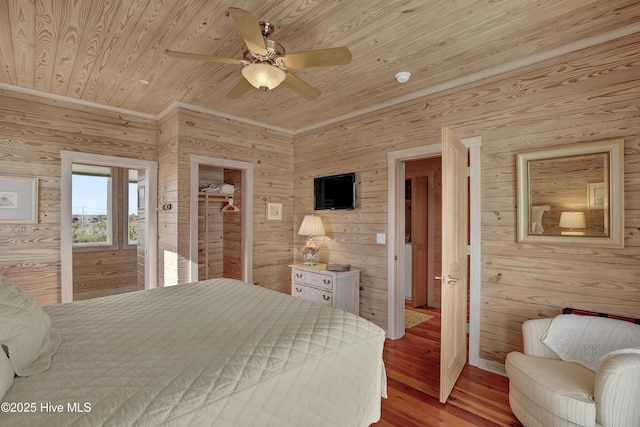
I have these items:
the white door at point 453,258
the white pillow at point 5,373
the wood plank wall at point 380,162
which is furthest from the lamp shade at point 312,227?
the white pillow at point 5,373

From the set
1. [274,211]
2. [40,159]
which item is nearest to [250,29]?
[274,211]

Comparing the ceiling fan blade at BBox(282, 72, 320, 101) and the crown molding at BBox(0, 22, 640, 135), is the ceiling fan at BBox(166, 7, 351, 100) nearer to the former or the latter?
the ceiling fan blade at BBox(282, 72, 320, 101)

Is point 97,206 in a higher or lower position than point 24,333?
higher

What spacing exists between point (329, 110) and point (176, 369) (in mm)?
3262

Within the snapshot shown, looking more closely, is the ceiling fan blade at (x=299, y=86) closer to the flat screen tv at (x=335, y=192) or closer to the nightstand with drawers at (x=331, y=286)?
the flat screen tv at (x=335, y=192)

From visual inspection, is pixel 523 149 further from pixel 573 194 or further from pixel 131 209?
pixel 131 209

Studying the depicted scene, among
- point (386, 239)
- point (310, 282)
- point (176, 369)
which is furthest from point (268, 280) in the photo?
point (176, 369)

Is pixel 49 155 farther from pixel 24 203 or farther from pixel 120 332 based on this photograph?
pixel 120 332

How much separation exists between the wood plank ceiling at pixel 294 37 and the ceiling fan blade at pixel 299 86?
298mm

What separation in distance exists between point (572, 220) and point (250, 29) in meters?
2.59

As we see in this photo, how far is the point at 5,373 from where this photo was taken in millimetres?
980

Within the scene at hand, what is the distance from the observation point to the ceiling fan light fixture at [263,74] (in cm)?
202

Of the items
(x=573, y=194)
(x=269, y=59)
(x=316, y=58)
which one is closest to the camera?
(x=316, y=58)

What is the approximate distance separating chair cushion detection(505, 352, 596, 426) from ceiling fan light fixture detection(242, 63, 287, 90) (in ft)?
8.04
